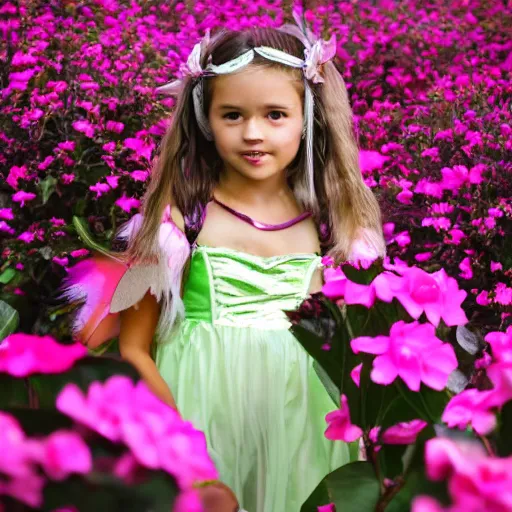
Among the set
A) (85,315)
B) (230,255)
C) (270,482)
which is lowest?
(270,482)

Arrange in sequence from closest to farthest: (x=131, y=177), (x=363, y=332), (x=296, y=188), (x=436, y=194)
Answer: (x=363, y=332), (x=296, y=188), (x=436, y=194), (x=131, y=177)

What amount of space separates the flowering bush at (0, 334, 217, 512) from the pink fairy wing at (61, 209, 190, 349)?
42.0 inches

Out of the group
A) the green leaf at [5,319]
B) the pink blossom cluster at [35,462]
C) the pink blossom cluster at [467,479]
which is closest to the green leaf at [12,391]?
the pink blossom cluster at [35,462]

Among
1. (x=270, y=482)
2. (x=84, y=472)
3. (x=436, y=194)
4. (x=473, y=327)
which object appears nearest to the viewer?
(x=84, y=472)

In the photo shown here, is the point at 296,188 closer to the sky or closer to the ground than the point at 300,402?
closer to the sky

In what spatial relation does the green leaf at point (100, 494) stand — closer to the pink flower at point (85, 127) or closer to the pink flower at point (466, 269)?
the pink flower at point (466, 269)

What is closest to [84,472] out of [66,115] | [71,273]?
[71,273]

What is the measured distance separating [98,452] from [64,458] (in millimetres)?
39

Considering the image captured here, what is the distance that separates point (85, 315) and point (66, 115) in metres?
1.51

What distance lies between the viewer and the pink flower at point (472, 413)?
2.41 feet

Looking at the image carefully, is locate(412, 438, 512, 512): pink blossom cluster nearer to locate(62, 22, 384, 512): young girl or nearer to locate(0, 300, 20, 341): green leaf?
locate(0, 300, 20, 341): green leaf

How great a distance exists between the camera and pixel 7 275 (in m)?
2.94

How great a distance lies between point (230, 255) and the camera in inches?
73.5

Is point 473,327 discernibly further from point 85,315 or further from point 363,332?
point 363,332
